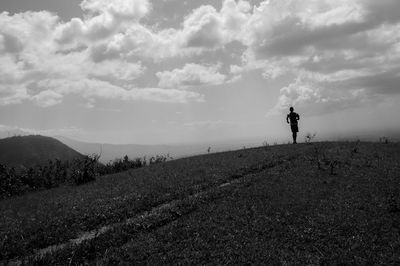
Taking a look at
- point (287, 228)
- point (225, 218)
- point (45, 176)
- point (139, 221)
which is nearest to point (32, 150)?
point (45, 176)

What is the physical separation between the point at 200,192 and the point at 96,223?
6906 mm

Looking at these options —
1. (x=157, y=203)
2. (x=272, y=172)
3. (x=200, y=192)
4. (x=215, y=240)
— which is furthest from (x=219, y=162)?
(x=215, y=240)

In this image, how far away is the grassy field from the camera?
13.7 m

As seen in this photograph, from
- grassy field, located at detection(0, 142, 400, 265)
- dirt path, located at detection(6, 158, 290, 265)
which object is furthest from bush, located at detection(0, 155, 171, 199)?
dirt path, located at detection(6, 158, 290, 265)

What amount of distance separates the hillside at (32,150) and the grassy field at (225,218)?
78049 millimetres

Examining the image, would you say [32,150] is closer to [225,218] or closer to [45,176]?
[45,176]

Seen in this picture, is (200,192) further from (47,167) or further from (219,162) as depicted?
(47,167)

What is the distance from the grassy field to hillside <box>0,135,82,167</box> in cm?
7805

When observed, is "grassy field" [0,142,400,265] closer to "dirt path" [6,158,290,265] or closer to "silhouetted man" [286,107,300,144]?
"dirt path" [6,158,290,265]

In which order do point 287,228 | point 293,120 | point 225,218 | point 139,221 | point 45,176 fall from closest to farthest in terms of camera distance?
point 287,228, point 225,218, point 139,221, point 45,176, point 293,120

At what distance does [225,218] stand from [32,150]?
104 metres

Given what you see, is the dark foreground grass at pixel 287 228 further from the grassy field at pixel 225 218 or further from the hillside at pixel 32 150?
the hillside at pixel 32 150

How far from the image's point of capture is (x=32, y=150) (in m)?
108

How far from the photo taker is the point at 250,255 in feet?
43.4
